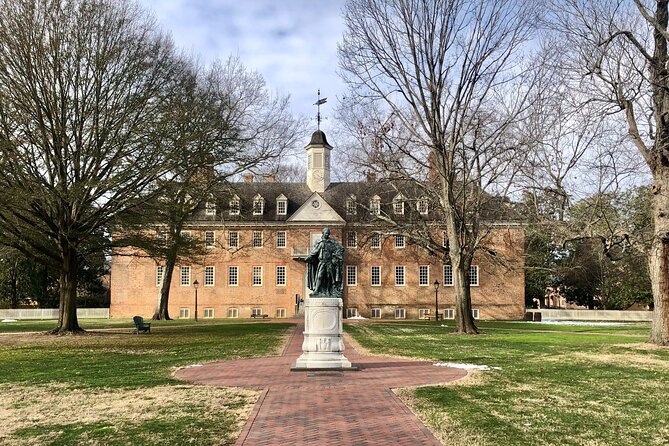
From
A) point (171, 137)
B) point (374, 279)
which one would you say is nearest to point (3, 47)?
point (171, 137)

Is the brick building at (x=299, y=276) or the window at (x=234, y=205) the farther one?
the brick building at (x=299, y=276)

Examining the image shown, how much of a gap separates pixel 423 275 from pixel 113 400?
42294 mm

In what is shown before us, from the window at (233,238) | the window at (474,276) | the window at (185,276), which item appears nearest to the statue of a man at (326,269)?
the window at (233,238)

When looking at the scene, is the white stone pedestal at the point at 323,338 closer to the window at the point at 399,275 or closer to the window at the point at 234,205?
the window at the point at 234,205

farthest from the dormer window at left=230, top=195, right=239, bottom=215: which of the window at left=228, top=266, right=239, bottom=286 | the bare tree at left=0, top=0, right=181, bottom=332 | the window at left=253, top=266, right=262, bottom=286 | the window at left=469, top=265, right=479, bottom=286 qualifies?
the window at left=469, top=265, right=479, bottom=286

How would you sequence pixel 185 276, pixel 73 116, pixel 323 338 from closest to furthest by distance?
pixel 323 338
pixel 73 116
pixel 185 276

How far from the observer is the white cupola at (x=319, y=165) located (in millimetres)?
52625

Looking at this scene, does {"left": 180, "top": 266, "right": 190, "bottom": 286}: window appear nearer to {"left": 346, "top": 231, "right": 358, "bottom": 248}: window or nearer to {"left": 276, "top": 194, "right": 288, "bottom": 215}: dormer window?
{"left": 276, "top": 194, "right": 288, "bottom": 215}: dormer window

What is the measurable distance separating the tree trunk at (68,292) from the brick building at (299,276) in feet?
76.2

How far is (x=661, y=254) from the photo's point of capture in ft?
67.0

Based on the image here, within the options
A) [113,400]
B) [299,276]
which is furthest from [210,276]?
[113,400]

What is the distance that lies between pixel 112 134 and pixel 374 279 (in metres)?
30.2

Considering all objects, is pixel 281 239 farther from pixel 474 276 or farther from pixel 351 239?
pixel 474 276

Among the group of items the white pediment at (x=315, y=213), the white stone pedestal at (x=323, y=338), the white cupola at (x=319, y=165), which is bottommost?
the white stone pedestal at (x=323, y=338)
